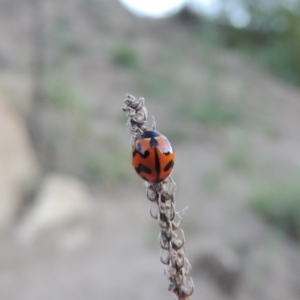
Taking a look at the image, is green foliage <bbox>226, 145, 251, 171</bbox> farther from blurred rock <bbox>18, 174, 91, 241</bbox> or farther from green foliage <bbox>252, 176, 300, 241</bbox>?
blurred rock <bbox>18, 174, 91, 241</bbox>

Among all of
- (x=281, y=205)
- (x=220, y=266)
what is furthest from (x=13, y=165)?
(x=281, y=205)

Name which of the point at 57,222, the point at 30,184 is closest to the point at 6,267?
the point at 57,222

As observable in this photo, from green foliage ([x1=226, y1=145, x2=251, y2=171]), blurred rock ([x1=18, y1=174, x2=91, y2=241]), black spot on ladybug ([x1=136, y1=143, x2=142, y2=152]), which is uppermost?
green foliage ([x1=226, y1=145, x2=251, y2=171])

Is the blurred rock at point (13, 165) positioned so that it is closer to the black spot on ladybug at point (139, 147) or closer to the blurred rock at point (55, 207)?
the blurred rock at point (55, 207)

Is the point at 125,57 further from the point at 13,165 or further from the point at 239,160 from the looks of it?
the point at 13,165

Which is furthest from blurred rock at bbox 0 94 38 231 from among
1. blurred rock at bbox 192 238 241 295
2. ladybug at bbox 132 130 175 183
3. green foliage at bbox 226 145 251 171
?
ladybug at bbox 132 130 175 183

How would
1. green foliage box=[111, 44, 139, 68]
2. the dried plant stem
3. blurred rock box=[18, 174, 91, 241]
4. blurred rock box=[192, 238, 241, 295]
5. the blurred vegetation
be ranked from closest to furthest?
the dried plant stem, blurred rock box=[192, 238, 241, 295], blurred rock box=[18, 174, 91, 241], green foliage box=[111, 44, 139, 68], the blurred vegetation
